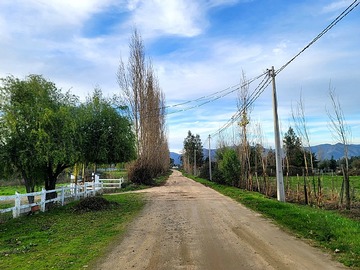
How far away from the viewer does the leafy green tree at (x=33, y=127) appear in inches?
535

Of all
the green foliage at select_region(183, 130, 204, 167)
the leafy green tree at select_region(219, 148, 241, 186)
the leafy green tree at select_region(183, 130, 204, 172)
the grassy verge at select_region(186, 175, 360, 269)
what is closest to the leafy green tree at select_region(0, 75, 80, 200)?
the grassy verge at select_region(186, 175, 360, 269)

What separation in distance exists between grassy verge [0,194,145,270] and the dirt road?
0.58m

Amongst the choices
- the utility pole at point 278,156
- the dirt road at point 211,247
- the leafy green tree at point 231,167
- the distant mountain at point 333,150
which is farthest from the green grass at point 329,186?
the dirt road at point 211,247

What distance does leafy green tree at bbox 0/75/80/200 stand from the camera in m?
13.6

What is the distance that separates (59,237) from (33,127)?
6.30 m

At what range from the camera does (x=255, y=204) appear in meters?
15.5

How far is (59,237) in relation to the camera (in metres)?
9.22

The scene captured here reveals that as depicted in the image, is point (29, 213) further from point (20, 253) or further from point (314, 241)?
point (314, 241)

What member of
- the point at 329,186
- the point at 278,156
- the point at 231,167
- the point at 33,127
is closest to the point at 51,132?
the point at 33,127

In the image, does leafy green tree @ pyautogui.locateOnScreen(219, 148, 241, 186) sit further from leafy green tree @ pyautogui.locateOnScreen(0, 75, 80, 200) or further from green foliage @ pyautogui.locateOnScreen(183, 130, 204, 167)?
green foliage @ pyautogui.locateOnScreen(183, 130, 204, 167)

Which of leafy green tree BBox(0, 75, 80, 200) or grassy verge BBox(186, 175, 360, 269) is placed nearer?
grassy verge BBox(186, 175, 360, 269)

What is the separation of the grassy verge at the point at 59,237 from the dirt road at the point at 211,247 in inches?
22.7

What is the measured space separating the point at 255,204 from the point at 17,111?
10.8 meters

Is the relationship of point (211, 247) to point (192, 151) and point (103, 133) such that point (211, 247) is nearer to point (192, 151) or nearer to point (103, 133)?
point (103, 133)
